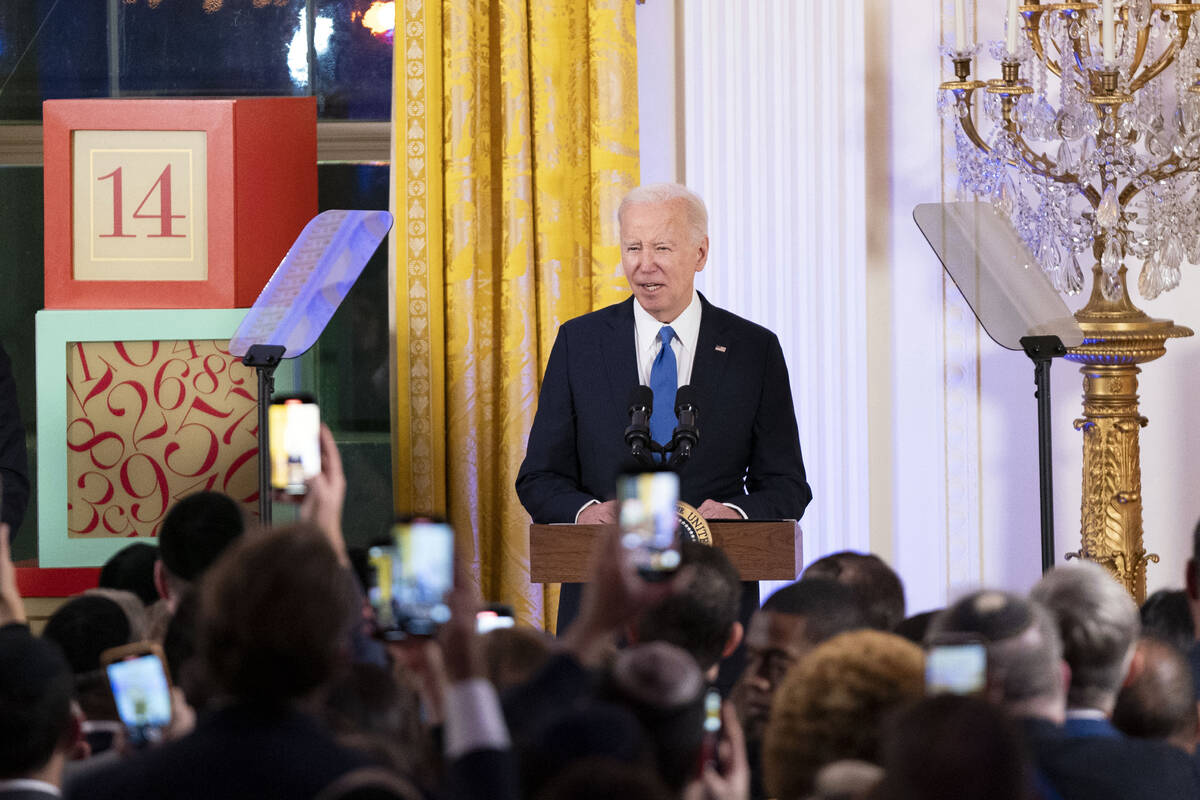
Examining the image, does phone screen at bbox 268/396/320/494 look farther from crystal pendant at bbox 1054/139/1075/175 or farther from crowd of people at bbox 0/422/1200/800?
crystal pendant at bbox 1054/139/1075/175

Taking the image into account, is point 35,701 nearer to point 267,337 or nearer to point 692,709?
point 692,709

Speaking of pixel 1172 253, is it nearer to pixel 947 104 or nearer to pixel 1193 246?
pixel 1193 246

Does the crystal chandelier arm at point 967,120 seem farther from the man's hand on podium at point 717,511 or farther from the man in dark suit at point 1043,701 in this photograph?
the man in dark suit at point 1043,701

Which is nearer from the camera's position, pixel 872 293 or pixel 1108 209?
pixel 1108 209

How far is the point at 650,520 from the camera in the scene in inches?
67.3

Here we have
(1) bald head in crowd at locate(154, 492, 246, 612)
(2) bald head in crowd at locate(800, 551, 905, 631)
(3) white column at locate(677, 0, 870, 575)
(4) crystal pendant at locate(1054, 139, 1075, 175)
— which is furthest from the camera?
(3) white column at locate(677, 0, 870, 575)

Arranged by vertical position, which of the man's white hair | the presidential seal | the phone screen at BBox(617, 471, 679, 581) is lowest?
the presidential seal

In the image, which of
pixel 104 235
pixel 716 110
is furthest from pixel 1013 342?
pixel 104 235

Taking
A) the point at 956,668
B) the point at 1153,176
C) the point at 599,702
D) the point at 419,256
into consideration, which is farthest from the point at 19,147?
the point at 956,668

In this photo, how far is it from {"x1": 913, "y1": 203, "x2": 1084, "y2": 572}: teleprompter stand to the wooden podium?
787mm

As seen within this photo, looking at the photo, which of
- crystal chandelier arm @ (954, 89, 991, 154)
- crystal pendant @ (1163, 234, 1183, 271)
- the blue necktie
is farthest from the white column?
the blue necktie

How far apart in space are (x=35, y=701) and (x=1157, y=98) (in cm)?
354

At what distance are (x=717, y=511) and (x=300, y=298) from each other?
3.91 ft

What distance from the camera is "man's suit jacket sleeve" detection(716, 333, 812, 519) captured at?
342 centimetres
